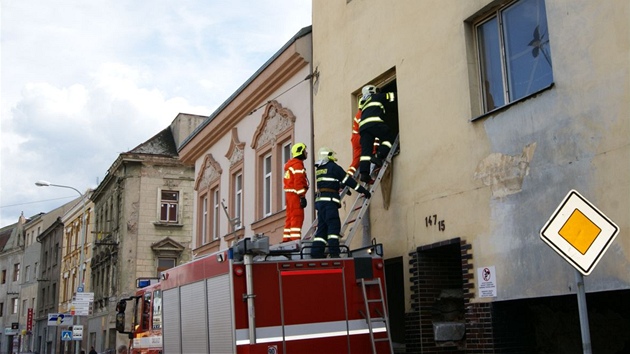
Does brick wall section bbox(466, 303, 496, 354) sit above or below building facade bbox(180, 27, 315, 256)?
below

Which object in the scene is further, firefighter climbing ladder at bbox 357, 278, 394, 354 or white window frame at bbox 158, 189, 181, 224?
white window frame at bbox 158, 189, 181, 224

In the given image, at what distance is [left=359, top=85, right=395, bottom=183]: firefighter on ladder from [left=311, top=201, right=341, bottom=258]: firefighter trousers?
100 cm

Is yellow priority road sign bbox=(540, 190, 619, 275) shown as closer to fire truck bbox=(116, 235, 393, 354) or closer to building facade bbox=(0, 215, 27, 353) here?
fire truck bbox=(116, 235, 393, 354)

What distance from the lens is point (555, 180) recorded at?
798cm

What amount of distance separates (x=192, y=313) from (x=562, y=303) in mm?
5034

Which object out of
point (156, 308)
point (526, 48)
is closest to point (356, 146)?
point (526, 48)

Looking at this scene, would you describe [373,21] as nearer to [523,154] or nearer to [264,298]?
[523,154]

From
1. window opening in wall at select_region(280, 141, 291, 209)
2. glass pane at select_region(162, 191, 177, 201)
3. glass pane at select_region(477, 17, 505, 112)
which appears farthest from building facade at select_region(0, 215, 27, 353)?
glass pane at select_region(477, 17, 505, 112)

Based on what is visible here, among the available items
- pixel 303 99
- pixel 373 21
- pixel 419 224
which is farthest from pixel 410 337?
pixel 303 99

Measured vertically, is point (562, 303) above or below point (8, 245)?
below

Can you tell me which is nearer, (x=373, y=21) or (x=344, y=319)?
(x=344, y=319)

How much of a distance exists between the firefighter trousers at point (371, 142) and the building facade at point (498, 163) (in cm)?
24

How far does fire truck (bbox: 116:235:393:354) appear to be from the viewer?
8133 millimetres

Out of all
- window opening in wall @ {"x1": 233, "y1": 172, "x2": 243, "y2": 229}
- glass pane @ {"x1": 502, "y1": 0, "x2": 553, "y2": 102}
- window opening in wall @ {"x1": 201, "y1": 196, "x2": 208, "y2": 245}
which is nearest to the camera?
glass pane @ {"x1": 502, "y1": 0, "x2": 553, "y2": 102}
